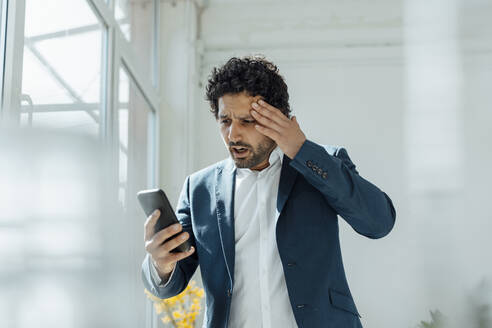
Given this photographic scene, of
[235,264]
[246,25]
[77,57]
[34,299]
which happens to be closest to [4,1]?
[77,57]

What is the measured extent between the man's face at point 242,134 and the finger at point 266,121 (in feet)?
0.24

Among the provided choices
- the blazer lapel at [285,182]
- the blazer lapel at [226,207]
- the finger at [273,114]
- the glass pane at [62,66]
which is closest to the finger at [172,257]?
the blazer lapel at [226,207]

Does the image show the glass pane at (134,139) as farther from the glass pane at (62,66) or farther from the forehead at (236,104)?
the forehead at (236,104)

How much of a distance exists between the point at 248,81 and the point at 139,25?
2.13 meters

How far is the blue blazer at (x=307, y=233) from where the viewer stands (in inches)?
53.6

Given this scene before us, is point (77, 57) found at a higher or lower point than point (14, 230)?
higher

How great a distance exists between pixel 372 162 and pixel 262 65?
2344 mm

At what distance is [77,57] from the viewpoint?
2.29 m

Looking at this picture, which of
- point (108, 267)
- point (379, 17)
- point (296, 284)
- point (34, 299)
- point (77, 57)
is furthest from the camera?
point (379, 17)

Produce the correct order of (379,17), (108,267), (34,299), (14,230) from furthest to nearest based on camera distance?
(379,17), (108,267), (34,299), (14,230)

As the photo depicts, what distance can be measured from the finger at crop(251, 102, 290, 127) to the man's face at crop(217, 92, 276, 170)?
0.28 feet

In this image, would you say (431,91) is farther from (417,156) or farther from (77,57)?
(77,57)

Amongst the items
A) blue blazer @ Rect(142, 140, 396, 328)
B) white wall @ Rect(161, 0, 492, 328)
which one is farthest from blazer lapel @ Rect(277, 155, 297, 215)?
white wall @ Rect(161, 0, 492, 328)

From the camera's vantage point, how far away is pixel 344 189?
135cm
